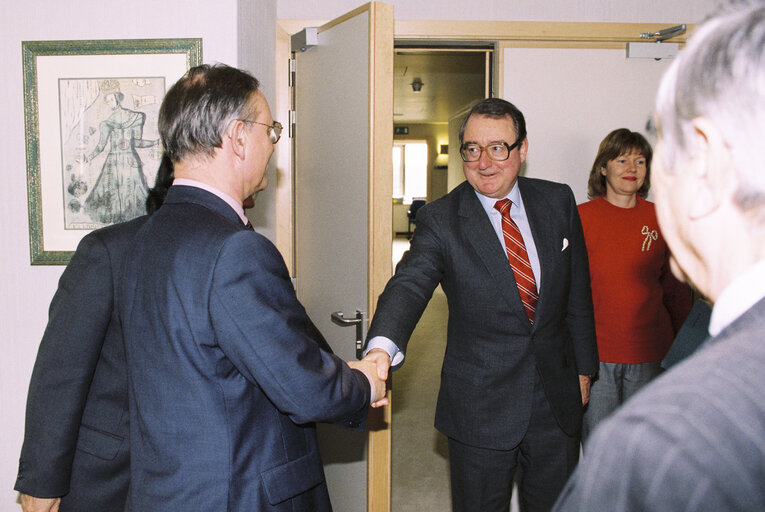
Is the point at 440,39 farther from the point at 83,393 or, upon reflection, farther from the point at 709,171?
the point at 709,171

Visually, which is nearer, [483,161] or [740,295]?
[740,295]

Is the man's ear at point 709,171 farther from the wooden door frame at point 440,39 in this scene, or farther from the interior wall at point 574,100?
the interior wall at point 574,100

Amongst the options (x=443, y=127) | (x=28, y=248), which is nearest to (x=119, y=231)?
(x=28, y=248)

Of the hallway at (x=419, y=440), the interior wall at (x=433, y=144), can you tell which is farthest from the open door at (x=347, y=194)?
the interior wall at (x=433, y=144)

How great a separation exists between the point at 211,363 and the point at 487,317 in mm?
1031

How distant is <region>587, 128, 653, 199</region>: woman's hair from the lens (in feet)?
8.64

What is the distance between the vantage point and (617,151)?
2.64m

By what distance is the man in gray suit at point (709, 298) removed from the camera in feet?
1.49

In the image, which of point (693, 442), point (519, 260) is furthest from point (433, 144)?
point (693, 442)

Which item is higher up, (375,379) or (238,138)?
(238,138)

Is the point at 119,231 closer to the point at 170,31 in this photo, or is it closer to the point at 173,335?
the point at 173,335

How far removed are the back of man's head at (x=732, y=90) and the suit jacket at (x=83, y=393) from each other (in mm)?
1257

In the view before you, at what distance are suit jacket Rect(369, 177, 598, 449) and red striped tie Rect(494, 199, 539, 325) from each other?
32 millimetres

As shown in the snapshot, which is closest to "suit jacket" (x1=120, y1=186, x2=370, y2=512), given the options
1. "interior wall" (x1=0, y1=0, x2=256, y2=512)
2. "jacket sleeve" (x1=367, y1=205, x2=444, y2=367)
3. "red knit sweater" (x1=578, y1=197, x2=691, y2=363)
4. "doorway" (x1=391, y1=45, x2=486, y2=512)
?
"jacket sleeve" (x1=367, y1=205, x2=444, y2=367)
